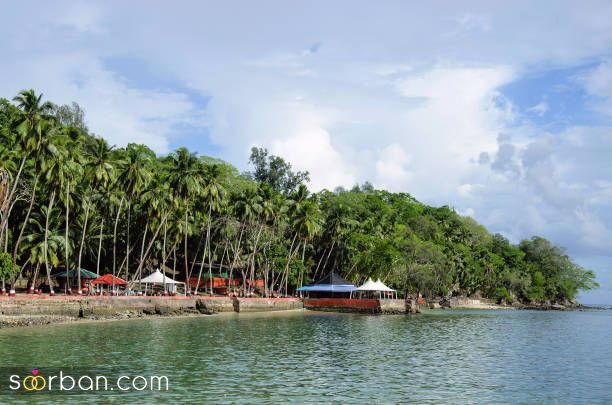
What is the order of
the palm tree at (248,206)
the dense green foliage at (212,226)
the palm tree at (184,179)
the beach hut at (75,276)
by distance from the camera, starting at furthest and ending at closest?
the palm tree at (248,206) < the palm tree at (184,179) < the beach hut at (75,276) < the dense green foliage at (212,226)

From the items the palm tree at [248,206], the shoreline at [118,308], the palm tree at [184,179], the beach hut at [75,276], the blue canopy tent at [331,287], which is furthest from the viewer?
the blue canopy tent at [331,287]

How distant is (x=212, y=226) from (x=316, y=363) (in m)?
58.9

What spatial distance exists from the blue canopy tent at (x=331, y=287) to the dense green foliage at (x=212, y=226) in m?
3.57

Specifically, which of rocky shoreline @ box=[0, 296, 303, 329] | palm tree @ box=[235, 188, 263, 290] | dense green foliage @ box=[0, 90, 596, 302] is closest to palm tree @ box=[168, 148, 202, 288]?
dense green foliage @ box=[0, 90, 596, 302]

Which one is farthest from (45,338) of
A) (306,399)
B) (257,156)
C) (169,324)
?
(257,156)

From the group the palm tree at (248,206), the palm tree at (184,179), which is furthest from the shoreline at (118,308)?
the palm tree at (184,179)

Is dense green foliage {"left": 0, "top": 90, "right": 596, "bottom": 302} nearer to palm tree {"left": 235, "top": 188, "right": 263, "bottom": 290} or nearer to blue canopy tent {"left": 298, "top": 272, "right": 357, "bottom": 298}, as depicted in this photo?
palm tree {"left": 235, "top": 188, "right": 263, "bottom": 290}

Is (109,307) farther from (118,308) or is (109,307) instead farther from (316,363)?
(316,363)

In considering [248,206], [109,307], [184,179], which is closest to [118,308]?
[109,307]

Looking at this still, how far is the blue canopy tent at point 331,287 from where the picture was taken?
8869 centimetres

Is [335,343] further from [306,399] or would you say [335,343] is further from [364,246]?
[364,246]

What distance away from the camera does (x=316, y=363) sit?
31000 millimetres

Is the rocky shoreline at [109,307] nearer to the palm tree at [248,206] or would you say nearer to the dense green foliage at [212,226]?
the dense green foliage at [212,226]

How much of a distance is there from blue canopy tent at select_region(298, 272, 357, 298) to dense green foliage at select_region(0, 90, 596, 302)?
3573 mm
